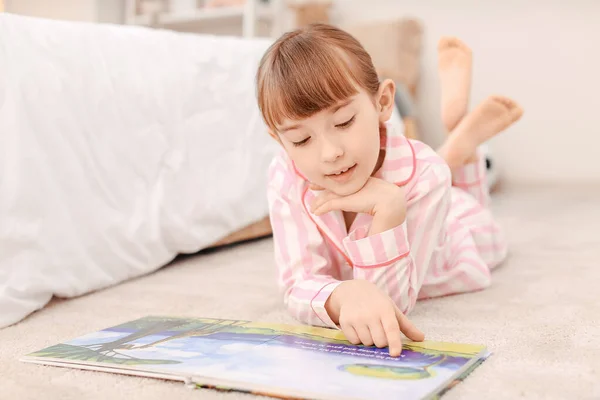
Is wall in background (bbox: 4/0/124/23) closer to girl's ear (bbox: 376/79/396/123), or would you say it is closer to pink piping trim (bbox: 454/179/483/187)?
pink piping trim (bbox: 454/179/483/187)

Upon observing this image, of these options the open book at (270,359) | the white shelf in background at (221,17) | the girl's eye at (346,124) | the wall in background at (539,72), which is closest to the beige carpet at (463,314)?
the open book at (270,359)

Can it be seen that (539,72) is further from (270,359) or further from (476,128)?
(270,359)

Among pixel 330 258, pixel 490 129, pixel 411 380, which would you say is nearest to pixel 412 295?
pixel 330 258

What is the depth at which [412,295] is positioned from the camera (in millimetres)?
885

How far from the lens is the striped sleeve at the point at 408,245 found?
2.74ft

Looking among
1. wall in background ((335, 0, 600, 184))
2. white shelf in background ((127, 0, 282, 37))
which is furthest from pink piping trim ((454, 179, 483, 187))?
white shelf in background ((127, 0, 282, 37))

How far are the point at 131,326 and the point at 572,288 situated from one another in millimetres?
644

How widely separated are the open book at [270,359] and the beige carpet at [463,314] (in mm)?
15

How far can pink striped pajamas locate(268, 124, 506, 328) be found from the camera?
840 millimetres

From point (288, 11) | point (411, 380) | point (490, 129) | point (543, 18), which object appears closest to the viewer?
point (411, 380)

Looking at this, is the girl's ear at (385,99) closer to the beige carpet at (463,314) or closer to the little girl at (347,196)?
the little girl at (347,196)

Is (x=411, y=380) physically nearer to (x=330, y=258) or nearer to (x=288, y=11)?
(x=330, y=258)

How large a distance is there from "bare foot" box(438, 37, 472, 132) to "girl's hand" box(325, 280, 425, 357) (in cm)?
67

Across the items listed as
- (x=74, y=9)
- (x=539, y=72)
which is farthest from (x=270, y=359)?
(x=74, y=9)
